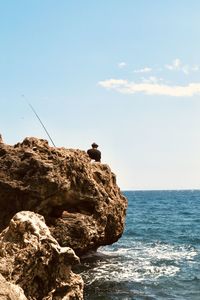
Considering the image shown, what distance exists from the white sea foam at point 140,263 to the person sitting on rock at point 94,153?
468 centimetres

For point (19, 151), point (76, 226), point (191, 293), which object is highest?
point (19, 151)

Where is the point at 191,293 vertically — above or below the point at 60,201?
below

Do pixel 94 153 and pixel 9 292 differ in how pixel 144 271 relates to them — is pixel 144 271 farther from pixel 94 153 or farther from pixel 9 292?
pixel 9 292

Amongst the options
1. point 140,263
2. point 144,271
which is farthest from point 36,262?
point 140,263

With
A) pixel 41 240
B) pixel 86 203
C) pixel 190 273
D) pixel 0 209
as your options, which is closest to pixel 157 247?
pixel 190 273

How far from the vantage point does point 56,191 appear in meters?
16.1

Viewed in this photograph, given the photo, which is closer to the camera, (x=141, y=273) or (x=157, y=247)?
(x=141, y=273)

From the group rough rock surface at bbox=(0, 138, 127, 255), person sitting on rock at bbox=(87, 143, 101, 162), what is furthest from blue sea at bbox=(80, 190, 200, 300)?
person sitting on rock at bbox=(87, 143, 101, 162)

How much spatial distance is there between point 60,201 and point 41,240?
946cm

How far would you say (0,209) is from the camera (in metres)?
16.2

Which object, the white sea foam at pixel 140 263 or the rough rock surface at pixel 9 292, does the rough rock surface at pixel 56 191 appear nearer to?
the white sea foam at pixel 140 263

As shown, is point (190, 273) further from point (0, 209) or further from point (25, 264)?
point (25, 264)

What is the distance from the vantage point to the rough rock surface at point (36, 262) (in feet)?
22.5

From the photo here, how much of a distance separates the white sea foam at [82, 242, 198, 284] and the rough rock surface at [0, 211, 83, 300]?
27.1 feet
